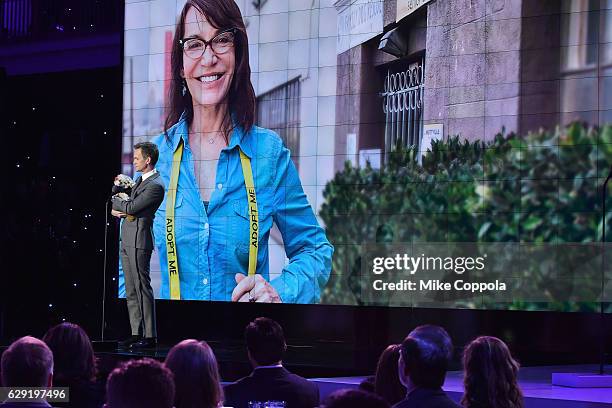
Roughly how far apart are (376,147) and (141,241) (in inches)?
89.9

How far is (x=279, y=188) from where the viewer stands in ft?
26.3

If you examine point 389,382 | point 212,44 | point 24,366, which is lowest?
point 389,382

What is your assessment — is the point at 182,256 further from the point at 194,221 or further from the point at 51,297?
the point at 51,297

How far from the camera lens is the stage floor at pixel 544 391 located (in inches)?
185

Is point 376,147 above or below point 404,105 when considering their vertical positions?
below

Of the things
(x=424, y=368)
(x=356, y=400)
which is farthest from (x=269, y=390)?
(x=356, y=400)

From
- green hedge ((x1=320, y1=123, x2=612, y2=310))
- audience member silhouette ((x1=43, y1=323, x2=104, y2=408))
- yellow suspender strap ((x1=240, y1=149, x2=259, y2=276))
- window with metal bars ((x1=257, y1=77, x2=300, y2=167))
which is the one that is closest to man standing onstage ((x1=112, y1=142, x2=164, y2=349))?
yellow suspender strap ((x1=240, y1=149, x2=259, y2=276))

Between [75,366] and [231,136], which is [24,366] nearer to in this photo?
[75,366]

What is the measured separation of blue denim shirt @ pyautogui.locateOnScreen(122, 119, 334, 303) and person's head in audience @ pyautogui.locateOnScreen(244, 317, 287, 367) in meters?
4.37

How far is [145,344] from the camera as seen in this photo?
8078 mm

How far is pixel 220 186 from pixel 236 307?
1.15 metres

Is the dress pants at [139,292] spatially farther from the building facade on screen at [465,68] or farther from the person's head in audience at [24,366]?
the person's head in audience at [24,366]

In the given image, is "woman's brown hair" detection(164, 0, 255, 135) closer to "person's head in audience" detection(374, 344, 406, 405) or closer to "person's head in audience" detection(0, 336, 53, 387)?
"person's head in audience" detection(374, 344, 406, 405)

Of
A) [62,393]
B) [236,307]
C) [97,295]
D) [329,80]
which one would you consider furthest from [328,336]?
[62,393]
